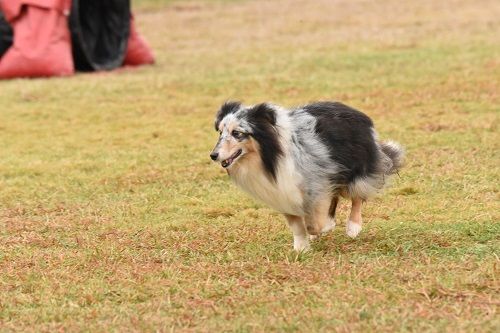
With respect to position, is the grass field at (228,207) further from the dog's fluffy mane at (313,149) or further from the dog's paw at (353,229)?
the dog's fluffy mane at (313,149)

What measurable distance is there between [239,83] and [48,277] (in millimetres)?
9047

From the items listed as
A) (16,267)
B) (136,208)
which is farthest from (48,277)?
(136,208)

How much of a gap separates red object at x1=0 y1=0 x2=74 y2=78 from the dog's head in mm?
10518

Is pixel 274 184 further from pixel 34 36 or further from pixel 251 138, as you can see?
pixel 34 36

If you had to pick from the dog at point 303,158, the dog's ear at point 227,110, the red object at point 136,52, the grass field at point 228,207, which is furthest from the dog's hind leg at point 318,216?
the red object at point 136,52

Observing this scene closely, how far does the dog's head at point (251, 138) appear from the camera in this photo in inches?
240

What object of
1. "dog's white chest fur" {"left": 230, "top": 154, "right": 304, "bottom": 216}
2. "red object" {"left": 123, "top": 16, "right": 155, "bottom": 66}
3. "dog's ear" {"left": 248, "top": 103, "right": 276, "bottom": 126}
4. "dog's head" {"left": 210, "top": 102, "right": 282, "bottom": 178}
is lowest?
"red object" {"left": 123, "top": 16, "right": 155, "bottom": 66}

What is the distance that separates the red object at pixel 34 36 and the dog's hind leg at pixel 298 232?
10440 mm

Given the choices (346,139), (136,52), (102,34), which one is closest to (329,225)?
(346,139)

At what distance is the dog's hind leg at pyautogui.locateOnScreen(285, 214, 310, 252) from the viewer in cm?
646

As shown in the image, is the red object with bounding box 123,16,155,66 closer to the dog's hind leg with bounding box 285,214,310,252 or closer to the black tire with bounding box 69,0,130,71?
the black tire with bounding box 69,0,130,71

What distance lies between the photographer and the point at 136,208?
8.19 meters

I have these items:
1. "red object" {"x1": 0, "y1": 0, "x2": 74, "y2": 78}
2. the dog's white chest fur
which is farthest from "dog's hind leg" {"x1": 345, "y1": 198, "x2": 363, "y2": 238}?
"red object" {"x1": 0, "y1": 0, "x2": 74, "y2": 78}

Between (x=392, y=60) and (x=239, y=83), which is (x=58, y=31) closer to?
(x=239, y=83)
